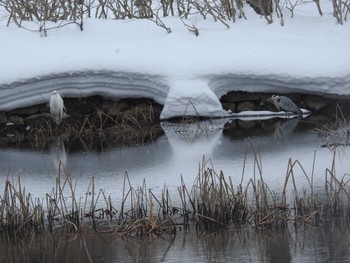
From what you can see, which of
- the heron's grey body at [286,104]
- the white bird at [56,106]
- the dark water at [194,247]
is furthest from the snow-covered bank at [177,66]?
the dark water at [194,247]

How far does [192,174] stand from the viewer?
1143 centimetres

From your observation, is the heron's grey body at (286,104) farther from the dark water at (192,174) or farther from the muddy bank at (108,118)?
the muddy bank at (108,118)

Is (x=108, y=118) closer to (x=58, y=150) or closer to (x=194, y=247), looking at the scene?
(x=58, y=150)

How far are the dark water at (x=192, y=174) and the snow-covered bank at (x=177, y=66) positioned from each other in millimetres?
801

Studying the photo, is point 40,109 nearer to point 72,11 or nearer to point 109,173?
point 72,11

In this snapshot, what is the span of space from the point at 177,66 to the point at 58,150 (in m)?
3.40

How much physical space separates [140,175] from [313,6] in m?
9.06

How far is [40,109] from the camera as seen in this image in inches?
671

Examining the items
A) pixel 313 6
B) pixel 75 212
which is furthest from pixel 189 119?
pixel 75 212

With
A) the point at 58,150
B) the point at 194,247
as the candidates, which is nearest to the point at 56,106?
the point at 58,150

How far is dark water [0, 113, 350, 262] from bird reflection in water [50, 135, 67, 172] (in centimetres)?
2

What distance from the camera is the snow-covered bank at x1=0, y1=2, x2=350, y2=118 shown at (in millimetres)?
16766

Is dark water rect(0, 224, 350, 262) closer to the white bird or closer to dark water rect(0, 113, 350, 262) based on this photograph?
dark water rect(0, 113, 350, 262)

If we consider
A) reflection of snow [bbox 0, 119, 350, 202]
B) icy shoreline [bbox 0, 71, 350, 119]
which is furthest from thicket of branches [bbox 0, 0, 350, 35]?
reflection of snow [bbox 0, 119, 350, 202]
